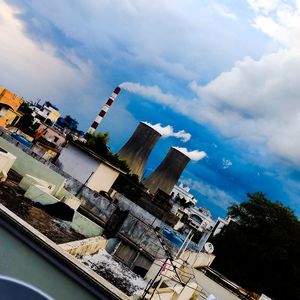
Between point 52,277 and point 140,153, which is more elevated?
point 140,153

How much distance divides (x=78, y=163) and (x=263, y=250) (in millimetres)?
23569

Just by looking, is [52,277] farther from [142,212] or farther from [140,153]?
[140,153]

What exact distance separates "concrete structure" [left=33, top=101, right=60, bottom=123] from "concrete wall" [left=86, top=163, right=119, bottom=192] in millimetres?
69678

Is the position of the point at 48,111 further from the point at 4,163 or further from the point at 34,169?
the point at 4,163

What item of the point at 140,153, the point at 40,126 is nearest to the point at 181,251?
the point at 140,153

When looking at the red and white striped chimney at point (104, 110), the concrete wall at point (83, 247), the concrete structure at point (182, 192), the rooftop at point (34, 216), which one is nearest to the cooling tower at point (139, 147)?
the red and white striped chimney at point (104, 110)

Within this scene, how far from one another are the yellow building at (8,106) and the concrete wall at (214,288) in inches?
1609

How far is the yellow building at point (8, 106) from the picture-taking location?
53156 mm

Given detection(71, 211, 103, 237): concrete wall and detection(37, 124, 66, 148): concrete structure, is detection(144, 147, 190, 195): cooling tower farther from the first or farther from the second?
detection(71, 211, 103, 237): concrete wall

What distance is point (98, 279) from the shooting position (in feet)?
30.0

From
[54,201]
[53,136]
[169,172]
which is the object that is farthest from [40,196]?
[53,136]

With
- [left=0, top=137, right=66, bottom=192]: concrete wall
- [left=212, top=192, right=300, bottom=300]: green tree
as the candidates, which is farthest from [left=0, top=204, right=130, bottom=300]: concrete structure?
[left=212, top=192, right=300, bottom=300]: green tree

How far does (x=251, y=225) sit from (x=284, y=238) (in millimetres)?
4427

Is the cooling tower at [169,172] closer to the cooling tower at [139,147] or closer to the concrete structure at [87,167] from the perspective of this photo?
the cooling tower at [139,147]
